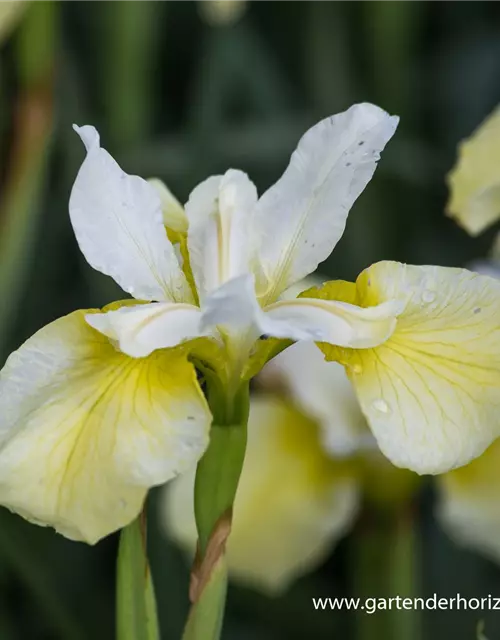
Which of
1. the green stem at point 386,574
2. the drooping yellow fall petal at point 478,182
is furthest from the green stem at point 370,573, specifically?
the drooping yellow fall petal at point 478,182

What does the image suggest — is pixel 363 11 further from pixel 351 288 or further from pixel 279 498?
pixel 351 288

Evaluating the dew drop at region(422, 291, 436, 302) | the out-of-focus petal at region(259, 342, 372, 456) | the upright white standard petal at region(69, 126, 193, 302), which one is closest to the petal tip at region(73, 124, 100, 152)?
the upright white standard petal at region(69, 126, 193, 302)

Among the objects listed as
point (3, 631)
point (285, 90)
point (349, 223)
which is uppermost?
point (285, 90)

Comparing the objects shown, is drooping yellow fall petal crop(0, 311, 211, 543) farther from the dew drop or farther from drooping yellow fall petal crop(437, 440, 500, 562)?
drooping yellow fall petal crop(437, 440, 500, 562)

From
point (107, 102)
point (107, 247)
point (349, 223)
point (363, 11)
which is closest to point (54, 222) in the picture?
point (107, 102)

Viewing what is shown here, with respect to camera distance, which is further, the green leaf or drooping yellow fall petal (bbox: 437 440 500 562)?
drooping yellow fall petal (bbox: 437 440 500 562)
